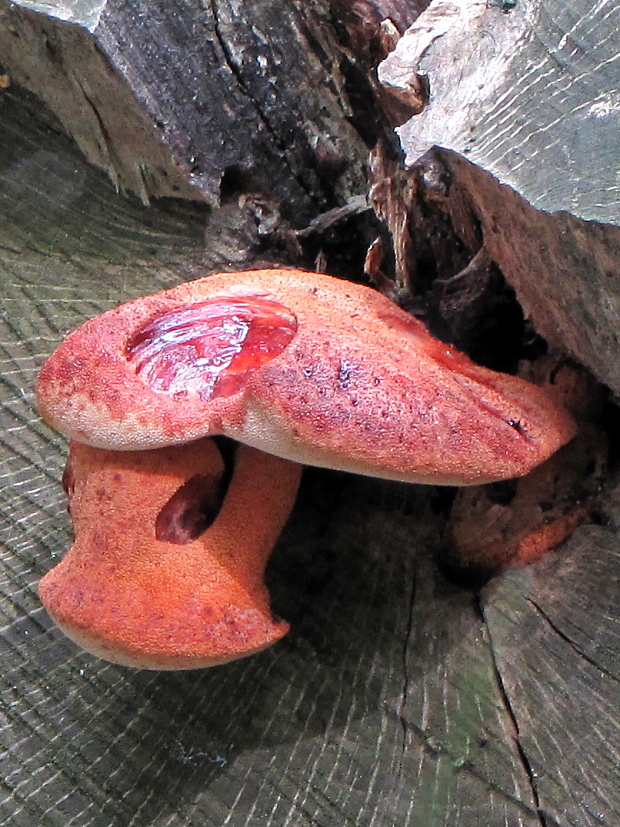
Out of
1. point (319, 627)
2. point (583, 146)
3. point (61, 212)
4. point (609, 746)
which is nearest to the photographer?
point (583, 146)

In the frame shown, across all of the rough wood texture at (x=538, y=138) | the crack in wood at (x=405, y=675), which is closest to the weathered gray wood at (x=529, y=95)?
the rough wood texture at (x=538, y=138)

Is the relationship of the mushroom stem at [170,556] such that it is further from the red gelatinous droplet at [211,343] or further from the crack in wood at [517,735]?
the crack in wood at [517,735]

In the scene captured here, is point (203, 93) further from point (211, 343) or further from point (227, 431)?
point (227, 431)

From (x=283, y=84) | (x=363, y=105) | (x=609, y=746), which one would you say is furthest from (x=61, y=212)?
(x=609, y=746)

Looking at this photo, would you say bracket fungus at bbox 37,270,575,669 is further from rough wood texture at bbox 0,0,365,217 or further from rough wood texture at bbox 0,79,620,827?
rough wood texture at bbox 0,0,365,217

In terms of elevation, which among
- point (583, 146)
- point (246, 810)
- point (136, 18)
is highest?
point (136, 18)

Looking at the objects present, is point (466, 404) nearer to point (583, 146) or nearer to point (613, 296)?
point (613, 296)

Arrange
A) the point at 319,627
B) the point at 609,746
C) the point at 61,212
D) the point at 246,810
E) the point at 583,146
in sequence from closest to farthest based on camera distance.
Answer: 1. the point at 583,146
2. the point at 609,746
3. the point at 246,810
4. the point at 319,627
5. the point at 61,212
